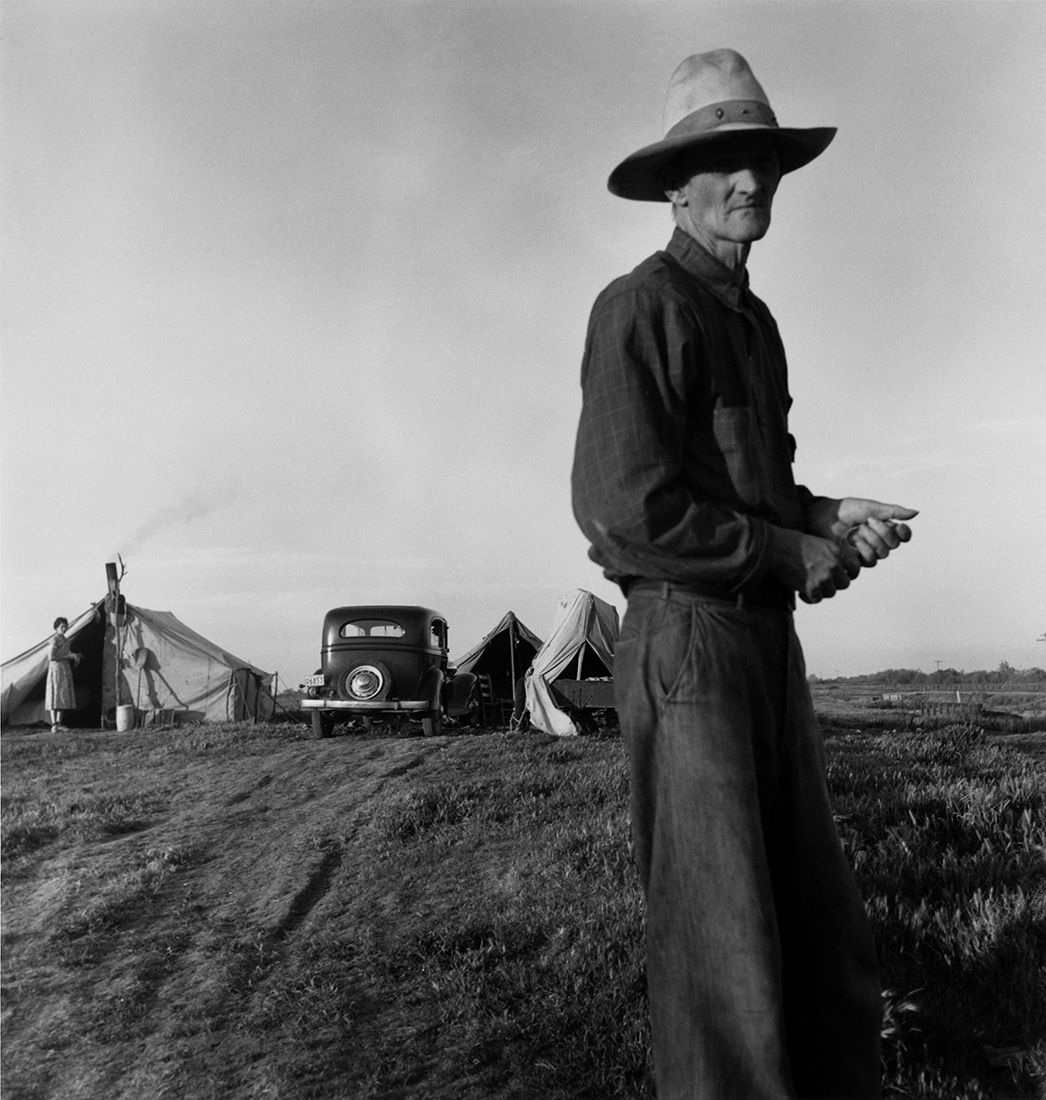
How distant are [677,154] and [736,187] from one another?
0.16 m

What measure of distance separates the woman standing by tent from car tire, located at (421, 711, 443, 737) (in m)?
7.11

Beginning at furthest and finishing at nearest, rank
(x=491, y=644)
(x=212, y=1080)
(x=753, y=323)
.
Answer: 1. (x=491, y=644)
2. (x=212, y=1080)
3. (x=753, y=323)

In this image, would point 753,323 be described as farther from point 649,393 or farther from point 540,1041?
point 540,1041

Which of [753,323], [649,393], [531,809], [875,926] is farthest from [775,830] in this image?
[531,809]

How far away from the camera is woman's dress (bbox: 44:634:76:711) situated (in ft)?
62.0

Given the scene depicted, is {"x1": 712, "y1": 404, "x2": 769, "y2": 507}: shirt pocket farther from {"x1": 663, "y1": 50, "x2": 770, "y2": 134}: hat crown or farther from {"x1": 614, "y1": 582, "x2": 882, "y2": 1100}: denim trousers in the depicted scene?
{"x1": 663, "y1": 50, "x2": 770, "y2": 134}: hat crown

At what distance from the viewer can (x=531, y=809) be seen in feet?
25.0

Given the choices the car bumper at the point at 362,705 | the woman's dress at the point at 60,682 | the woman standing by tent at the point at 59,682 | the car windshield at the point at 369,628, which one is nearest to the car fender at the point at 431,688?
the car bumper at the point at 362,705

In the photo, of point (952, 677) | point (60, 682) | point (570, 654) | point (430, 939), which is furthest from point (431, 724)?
point (952, 677)

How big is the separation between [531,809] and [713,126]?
20.5 feet

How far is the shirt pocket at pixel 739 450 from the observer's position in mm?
2102

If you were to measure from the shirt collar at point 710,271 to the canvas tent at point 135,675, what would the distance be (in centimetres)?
1931

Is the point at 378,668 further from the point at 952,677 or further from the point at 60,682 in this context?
the point at 952,677

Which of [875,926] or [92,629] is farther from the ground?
[92,629]
